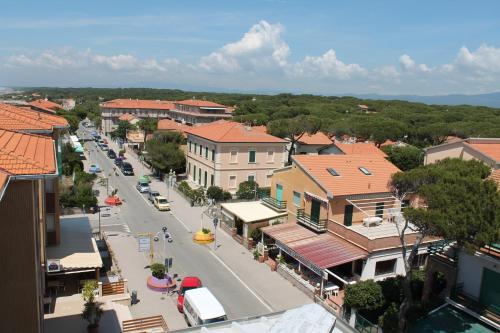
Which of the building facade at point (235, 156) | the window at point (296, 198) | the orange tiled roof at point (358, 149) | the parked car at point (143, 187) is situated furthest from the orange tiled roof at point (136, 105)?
the window at point (296, 198)

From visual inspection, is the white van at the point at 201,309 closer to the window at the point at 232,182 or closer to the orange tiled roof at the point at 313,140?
the window at the point at 232,182

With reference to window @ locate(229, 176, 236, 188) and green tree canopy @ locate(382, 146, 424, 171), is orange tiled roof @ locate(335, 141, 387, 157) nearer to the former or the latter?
green tree canopy @ locate(382, 146, 424, 171)

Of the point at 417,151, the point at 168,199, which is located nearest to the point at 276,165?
the point at 168,199

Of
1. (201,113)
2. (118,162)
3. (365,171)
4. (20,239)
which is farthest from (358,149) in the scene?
(201,113)

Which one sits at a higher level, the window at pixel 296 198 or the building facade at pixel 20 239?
the building facade at pixel 20 239

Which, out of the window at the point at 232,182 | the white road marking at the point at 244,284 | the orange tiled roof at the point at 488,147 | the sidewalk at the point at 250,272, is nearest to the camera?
the white road marking at the point at 244,284

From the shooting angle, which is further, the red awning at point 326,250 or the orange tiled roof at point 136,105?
the orange tiled roof at point 136,105
